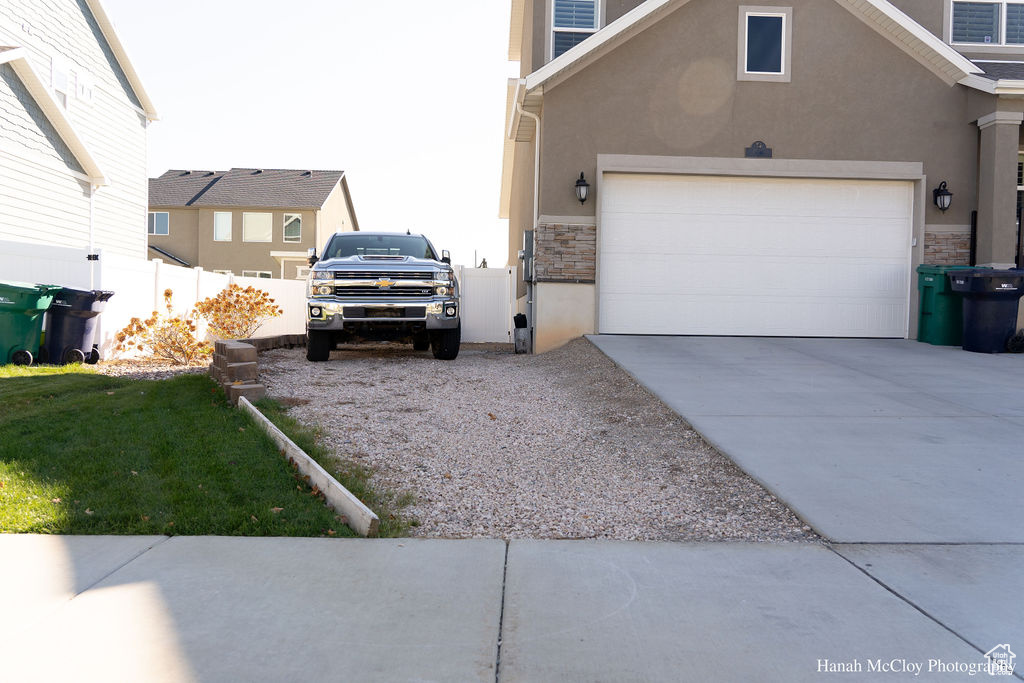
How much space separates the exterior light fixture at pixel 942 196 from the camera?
12680 millimetres

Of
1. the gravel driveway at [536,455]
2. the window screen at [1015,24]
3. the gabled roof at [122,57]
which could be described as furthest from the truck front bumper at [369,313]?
the window screen at [1015,24]

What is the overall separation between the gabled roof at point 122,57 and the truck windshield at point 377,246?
10.3m

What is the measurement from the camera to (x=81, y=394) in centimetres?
771

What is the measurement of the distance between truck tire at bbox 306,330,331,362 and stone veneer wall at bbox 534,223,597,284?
12.6 feet

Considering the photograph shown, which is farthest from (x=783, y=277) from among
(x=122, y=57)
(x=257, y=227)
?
(x=257, y=227)

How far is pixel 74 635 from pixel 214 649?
607 millimetres

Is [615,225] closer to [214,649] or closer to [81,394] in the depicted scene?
[81,394]

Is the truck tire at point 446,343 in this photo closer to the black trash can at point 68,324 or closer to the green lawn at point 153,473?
the black trash can at point 68,324

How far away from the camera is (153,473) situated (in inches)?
200

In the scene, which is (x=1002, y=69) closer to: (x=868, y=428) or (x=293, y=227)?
(x=868, y=428)

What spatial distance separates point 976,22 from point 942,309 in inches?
282

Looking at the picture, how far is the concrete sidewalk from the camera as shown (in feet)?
9.21

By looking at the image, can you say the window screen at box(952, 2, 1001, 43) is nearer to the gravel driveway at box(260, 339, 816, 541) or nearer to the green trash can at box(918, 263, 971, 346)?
the green trash can at box(918, 263, 971, 346)

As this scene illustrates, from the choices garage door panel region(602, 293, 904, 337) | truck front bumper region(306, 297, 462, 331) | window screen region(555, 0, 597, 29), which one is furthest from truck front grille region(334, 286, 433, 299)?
window screen region(555, 0, 597, 29)
